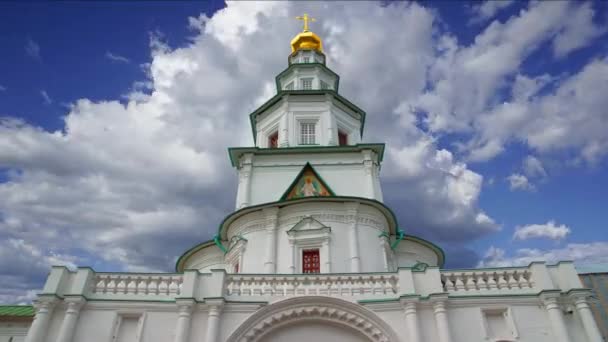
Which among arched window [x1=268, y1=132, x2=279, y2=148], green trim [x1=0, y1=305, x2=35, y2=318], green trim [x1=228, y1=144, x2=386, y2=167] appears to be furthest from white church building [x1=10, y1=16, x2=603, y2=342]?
arched window [x1=268, y1=132, x2=279, y2=148]

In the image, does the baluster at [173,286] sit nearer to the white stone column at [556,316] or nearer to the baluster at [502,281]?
the baluster at [502,281]

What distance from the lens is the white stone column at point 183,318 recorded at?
11422 mm

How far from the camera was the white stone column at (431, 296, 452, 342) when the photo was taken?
11.1 metres

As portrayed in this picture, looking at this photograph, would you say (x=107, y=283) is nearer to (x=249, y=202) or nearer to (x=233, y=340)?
(x=233, y=340)

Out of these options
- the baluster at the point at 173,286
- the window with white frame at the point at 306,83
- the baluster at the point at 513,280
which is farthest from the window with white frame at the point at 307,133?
the baluster at the point at 513,280

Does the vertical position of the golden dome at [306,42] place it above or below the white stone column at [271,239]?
above

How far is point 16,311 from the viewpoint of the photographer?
725 inches

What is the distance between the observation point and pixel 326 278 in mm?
12445

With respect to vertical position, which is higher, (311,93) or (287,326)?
(311,93)

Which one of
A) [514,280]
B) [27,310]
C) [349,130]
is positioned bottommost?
[514,280]

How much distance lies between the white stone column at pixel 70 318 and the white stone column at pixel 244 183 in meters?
10.8

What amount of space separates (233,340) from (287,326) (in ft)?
5.19

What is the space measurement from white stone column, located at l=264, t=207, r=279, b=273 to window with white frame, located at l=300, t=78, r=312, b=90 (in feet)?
39.8

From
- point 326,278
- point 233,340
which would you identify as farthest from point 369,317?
point 233,340
